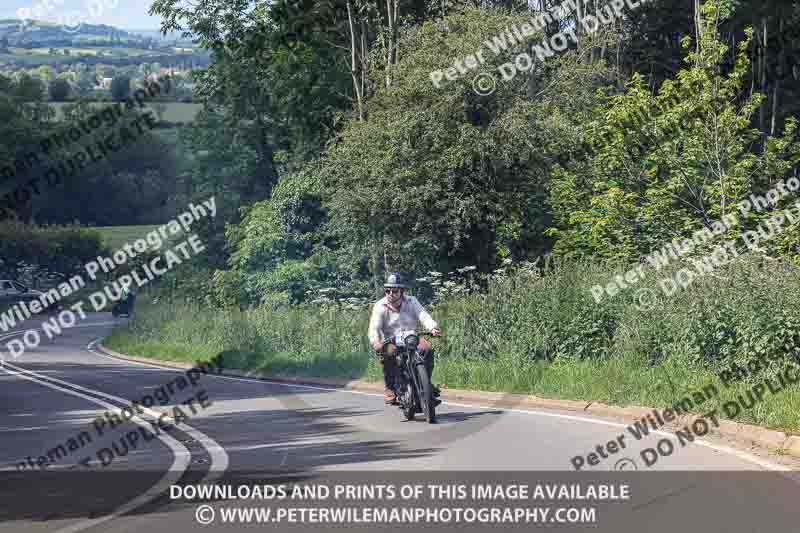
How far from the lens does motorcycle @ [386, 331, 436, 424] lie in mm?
15523

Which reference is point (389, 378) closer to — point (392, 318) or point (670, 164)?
point (392, 318)

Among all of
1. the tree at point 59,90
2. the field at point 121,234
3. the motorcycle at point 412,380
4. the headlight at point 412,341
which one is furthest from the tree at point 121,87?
the headlight at point 412,341

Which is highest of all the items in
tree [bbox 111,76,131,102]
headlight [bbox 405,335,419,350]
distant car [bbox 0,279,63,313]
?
tree [bbox 111,76,131,102]

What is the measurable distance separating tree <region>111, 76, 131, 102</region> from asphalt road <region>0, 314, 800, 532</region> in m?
118

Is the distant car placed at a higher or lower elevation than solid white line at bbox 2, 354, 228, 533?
lower

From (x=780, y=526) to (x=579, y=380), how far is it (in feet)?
31.8

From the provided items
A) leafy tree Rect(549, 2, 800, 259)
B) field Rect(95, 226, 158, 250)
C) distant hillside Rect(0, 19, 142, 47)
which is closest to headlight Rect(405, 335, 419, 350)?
leafy tree Rect(549, 2, 800, 259)

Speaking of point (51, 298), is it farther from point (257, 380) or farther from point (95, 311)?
point (257, 380)

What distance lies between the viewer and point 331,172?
3606 centimetres

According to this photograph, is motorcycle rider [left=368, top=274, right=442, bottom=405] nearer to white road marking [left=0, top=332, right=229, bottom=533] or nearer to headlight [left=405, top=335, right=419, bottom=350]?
headlight [left=405, top=335, right=419, bottom=350]

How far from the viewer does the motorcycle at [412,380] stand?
611 inches

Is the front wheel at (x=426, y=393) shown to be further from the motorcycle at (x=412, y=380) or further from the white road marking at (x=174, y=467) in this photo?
the white road marking at (x=174, y=467)

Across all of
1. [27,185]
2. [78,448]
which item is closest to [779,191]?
[78,448]

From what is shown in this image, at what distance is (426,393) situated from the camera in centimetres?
1548
